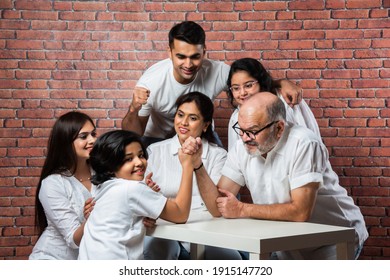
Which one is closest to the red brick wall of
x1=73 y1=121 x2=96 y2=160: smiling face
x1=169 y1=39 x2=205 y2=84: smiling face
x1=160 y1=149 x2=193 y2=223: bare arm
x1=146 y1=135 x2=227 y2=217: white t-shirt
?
x1=169 y1=39 x2=205 y2=84: smiling face

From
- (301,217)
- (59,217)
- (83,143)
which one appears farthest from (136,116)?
(301,217)

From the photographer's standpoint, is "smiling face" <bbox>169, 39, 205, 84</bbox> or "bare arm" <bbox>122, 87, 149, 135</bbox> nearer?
"bare arm" <bbox>122, 87, 149, 135</bbox>

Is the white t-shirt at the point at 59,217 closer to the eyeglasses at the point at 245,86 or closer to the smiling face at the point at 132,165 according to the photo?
the smiling face at the point at 132,165

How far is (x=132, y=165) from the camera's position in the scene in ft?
8.17

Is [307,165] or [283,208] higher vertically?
[307,165]

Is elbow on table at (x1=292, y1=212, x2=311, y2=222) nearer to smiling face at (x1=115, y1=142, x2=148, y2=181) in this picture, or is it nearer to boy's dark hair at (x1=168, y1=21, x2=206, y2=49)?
smiling face at (x1=115, y1=142, x2=148, y2=181)

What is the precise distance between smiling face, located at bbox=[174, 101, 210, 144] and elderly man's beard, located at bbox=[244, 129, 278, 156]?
0.65 metres

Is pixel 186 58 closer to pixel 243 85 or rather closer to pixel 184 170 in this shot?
pixel 243 85

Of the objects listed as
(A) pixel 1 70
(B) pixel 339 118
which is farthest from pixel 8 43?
(B) pixel 339 118

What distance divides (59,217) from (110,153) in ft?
1.96

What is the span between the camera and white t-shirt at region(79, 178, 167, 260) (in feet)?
7.72

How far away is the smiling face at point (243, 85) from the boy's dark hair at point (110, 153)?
101cm

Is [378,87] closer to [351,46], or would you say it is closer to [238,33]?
[351,46]

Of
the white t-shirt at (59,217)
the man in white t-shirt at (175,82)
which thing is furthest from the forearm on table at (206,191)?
the man in white t-shirt at (175,82)
